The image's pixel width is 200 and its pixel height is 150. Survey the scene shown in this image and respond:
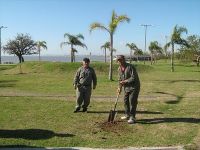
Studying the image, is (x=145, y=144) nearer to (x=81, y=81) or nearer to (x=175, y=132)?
(x=175, y=132)

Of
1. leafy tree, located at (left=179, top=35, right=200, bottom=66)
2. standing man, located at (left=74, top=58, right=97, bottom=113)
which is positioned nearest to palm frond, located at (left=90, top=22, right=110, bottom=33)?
standing man, located at (left=74, top=58, right=97, bottom=113)

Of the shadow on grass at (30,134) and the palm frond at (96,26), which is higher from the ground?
the palm frond at (96,26)

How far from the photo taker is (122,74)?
10688mm

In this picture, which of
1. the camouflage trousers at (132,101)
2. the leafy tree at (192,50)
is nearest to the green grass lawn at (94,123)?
the camouflage trousers at (132,101)

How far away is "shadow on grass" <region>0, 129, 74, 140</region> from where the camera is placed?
8992mm

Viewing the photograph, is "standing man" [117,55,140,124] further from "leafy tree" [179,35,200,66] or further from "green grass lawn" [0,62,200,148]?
"leafy tree" [179,35,200,66]

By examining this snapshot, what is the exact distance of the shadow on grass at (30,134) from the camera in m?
8.99

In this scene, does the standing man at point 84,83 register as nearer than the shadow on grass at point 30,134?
No

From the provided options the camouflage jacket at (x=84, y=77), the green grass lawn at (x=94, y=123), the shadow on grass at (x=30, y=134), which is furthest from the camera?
the camouflage jacket at (x=84, y=77)

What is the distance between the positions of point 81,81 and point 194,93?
23.7 feet

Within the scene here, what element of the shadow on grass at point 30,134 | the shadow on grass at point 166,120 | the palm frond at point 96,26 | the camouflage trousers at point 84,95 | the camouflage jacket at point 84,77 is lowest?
the shadow on grass at point 30,134

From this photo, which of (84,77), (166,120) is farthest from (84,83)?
(166,120)

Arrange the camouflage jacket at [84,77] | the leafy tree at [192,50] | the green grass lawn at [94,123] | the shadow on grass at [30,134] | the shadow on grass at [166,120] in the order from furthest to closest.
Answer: the leafy tree at [192,50] → the camouflage jacket at [84,77] → the shadow on grass at [166,120] → the shadow on grass at [30,134] → the green grass lawn at [94,123]

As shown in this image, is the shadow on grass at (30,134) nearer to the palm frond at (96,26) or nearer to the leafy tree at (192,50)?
the palm frond at (96,26)
